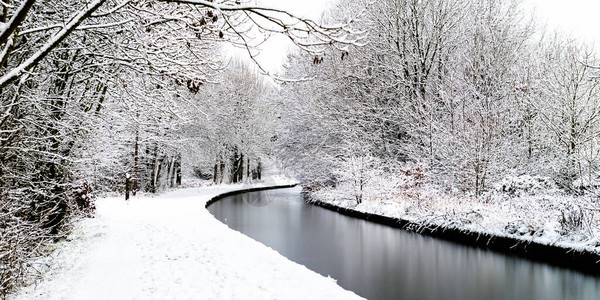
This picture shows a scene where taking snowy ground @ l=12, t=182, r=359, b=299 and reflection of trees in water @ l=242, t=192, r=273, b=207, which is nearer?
snowy ground @ l=12, t=182, r=359, b=299

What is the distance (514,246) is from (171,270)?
7.95 metres

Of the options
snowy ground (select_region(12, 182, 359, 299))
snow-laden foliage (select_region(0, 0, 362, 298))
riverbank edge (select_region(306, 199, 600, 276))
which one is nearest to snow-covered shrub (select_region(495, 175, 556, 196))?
riverbank edge (select_region(306, 199, 600, 276))

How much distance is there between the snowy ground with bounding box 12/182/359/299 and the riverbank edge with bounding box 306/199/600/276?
5.42m

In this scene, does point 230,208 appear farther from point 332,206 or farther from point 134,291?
point 134,291

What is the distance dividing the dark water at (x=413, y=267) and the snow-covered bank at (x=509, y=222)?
49 centimetres

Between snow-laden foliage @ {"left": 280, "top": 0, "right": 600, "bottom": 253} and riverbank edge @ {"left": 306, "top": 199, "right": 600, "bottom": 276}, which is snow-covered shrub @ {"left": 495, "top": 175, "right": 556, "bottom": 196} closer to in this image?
snow-laden foliage @ {"left": 280, "top": 0, "right": 600, "bottom": 253}

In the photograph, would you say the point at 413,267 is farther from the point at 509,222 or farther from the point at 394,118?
the point at 394,118

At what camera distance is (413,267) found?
29.1ft

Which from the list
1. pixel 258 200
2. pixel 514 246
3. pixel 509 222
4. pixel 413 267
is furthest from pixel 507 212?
pixel 258 200

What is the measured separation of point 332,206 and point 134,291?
16.0 metres

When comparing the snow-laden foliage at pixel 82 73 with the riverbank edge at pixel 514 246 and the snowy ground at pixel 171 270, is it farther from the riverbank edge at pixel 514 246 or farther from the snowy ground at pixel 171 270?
the riverbank edge at pixel 514 246

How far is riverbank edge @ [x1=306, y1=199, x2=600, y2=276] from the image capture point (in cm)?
802

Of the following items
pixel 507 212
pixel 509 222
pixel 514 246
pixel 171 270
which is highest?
pixel 507 212

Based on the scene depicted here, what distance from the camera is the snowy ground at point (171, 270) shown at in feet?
17.6
